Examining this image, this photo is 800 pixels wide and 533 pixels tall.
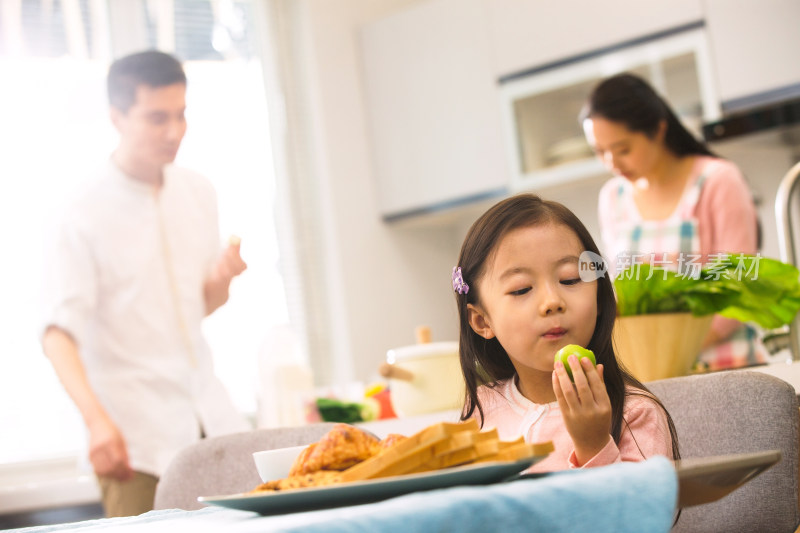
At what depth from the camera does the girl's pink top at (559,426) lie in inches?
33.7

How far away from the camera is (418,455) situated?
0.59 metres

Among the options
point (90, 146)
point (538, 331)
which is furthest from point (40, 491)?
point (538, 331)

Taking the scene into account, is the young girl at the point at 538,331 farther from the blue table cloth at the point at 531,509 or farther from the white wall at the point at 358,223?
the white wall at the point at 358,223

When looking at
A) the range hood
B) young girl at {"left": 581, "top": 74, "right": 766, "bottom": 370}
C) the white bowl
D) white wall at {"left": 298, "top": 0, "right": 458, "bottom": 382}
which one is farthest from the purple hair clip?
white wall at {"left": 298, "top": 0, "right": 458, "bottom": 382}

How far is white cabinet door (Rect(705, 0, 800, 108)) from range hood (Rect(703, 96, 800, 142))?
84mm

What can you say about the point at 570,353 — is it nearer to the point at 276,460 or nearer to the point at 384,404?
the point at 276,460

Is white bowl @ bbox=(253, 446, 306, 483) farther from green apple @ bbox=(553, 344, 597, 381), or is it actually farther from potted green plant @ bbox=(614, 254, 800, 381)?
potted green plant @ bbox=(614, 254, 800, 381)

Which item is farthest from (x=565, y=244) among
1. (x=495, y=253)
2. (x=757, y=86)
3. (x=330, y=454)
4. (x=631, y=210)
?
(x=757, y=86)

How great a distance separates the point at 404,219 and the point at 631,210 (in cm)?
159

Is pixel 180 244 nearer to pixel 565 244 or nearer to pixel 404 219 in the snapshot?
pixel 404 219

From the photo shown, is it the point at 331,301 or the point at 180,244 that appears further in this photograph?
the point at 331,301

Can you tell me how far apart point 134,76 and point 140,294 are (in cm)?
57

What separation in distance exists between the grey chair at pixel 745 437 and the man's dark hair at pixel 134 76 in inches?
71.9

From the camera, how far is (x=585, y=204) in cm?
353
